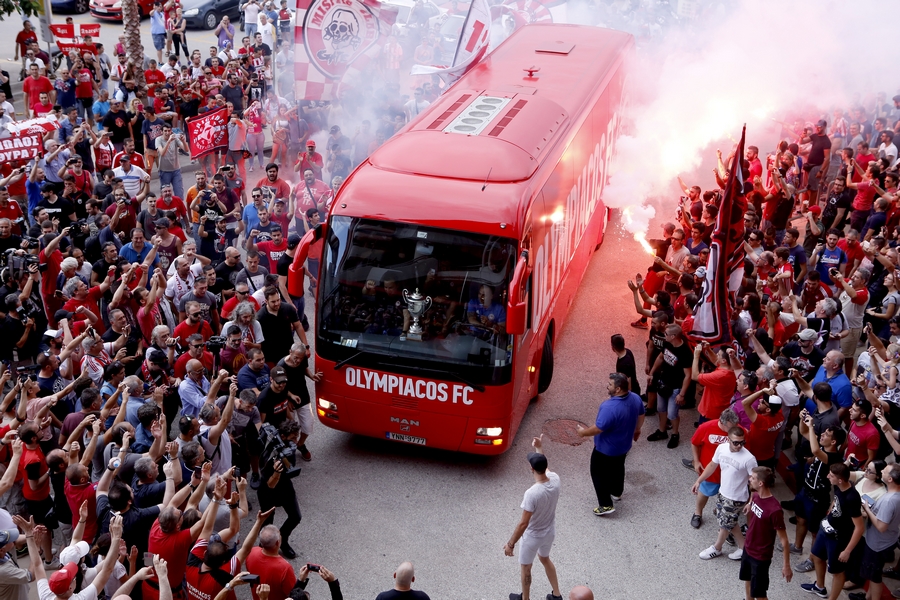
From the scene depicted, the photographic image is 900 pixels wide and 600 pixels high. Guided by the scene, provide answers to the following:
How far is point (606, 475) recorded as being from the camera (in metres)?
8.68

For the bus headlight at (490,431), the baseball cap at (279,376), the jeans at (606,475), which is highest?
the baseball cap at (279,376)

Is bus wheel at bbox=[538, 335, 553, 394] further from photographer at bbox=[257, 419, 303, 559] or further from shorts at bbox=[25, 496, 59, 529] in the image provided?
shorts at bbox=[25, 496, 59, 529]

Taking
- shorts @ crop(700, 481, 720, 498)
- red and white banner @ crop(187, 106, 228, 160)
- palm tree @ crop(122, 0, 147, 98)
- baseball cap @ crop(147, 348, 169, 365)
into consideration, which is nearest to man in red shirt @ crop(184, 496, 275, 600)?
baseball cap @ crop(147, 348, 169, 365)

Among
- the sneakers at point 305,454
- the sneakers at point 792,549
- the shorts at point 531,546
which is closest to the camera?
the shorts at point 531,546

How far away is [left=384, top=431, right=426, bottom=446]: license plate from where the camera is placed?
921cm

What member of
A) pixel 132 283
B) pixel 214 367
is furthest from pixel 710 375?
pixel 132 283

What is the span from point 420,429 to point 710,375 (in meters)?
3.02

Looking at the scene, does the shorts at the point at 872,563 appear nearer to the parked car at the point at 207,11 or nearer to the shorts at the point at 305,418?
the shorts at the point at 305,418

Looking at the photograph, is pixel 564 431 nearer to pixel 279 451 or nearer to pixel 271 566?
pixel 279 451

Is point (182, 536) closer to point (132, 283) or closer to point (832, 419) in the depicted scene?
point (132, 283)

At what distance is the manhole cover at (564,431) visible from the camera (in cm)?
1009

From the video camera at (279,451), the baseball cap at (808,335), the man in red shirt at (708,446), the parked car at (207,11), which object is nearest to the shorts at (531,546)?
the man in red shirt at (708,446)

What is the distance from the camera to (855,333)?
1058 cm

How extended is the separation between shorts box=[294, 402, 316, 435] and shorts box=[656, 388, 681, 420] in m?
3.93
